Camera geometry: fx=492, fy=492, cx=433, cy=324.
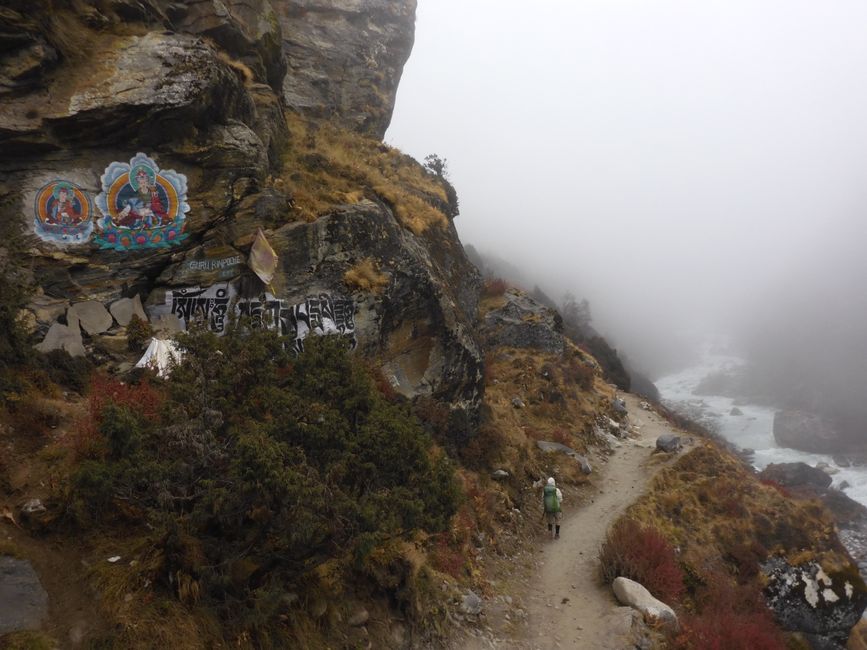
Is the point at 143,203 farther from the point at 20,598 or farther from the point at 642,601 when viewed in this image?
the point at 642,601

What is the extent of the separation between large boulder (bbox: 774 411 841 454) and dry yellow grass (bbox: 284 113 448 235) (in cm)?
5923

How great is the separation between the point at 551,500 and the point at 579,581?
2.43 meters

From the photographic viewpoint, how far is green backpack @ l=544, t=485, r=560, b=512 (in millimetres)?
13500

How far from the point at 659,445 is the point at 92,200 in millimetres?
20731

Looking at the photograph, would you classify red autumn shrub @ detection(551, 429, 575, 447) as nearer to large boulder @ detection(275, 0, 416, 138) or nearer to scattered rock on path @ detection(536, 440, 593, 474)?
scattered rock on path @ detection(536, 440, 593, 474)

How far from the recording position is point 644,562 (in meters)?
11.5

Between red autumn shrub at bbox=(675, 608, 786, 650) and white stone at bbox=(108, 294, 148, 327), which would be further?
white stone at bbox=(108, 294, 148, 327)

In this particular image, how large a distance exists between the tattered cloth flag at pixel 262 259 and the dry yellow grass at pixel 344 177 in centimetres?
142

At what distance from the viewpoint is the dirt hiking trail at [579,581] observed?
916 centimetres

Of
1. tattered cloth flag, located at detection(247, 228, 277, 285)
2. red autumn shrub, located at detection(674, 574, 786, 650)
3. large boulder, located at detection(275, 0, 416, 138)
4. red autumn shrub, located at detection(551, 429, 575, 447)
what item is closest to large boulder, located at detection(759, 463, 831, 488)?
red autumn shrub, located at detection(551, 429, 575, 447)

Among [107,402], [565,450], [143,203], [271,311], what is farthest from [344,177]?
[565,450]

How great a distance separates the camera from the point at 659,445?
20062 mm

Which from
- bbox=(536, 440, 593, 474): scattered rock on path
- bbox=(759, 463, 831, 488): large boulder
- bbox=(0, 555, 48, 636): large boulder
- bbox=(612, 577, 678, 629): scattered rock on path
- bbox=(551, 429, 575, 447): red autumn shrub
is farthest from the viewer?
bbox=(759, 463, 831, 488): large boulder

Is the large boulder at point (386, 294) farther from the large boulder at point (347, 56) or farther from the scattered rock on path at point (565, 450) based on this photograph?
the large boulder at point (347, 56)
